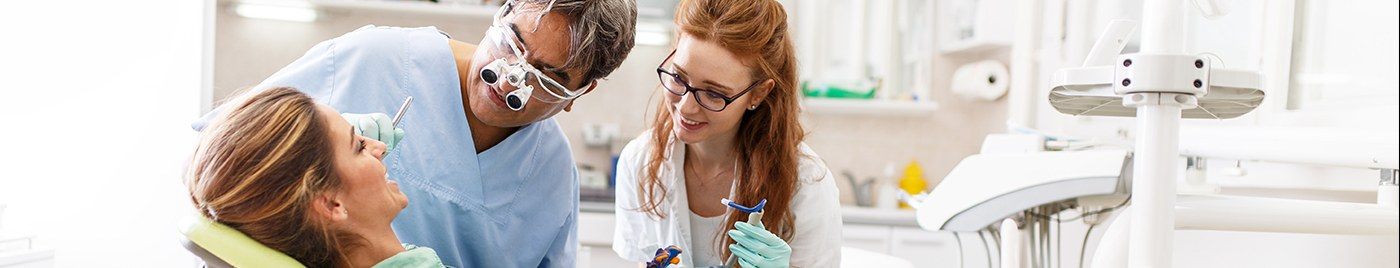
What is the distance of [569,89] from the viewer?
5.02ft

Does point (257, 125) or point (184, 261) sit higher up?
point (257, 125)

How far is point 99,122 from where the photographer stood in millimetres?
2914

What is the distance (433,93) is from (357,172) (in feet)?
1.03

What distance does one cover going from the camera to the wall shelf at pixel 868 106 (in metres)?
3.72

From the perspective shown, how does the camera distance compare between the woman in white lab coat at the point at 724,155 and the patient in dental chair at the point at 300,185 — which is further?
the woman in white lab coat at the point at 724,155

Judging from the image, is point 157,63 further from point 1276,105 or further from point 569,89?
Answer: point 1276,105

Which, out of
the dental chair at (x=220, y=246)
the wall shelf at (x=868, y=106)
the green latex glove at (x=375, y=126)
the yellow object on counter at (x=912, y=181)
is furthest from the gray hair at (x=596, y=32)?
the yellow object on counter at (x=912, y=181)

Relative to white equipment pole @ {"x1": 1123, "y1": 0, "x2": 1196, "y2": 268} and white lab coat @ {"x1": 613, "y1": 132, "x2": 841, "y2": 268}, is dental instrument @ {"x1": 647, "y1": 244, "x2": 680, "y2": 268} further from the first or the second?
white equipment pole @ {"x1": 1123, "y1": 0, "x2": 1196, "y2": 268}

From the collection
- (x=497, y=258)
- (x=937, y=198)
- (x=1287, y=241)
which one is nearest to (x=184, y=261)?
(x=497, y=258)

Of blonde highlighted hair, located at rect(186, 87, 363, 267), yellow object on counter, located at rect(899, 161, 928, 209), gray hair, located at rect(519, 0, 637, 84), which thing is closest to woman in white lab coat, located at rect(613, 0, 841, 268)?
gray hair, located at rect(519, 0, 637, 84)

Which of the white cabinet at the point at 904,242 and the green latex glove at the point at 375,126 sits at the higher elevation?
the green latex glove at the point at 375,126

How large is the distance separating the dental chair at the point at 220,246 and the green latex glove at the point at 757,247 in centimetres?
60

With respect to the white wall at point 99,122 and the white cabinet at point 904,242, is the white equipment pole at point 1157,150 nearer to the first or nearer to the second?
the white cabinet at point 904,242

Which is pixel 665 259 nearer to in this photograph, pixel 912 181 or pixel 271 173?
pixel 271 173
